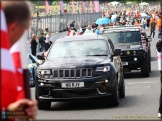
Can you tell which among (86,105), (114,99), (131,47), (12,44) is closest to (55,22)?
(131,47)

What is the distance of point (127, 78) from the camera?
68.0 feet

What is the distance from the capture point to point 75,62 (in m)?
12.9

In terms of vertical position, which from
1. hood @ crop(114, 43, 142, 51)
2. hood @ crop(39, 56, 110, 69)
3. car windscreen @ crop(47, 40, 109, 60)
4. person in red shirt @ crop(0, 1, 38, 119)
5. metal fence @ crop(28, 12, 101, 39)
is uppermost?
person in red shirt @ crop(0, 1, 38, 119)

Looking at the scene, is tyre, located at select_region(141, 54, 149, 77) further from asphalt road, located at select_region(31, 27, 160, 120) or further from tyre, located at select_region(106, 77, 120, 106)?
tyre, located at select_region(106, 77, 120, 106)

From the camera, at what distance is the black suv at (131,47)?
20.7 metres

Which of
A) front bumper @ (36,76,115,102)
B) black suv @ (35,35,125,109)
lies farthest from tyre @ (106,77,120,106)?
front bumper @ (36,76,115,102)

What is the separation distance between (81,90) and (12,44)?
901 cm

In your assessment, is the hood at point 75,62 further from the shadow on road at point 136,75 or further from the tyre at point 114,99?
the shadow on road at point 136,75

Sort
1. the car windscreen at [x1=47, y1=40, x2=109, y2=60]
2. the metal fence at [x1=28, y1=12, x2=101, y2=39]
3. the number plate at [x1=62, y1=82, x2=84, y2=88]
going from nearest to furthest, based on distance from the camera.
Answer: the number plate at [x1=62, y1=82, x2=84, y2=88] → the car windscreen at [x1=47, y1=40, x2=109, y2=60] → the metal fence at [x1=28, y1=12, x2=101, y2=39]

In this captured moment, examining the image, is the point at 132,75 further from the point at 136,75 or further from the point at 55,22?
the point at 55,22

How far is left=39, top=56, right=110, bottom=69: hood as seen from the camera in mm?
12789

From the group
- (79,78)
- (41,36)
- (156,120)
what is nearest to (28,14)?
(156,120)

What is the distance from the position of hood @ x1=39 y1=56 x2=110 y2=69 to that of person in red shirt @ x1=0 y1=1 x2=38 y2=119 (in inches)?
363

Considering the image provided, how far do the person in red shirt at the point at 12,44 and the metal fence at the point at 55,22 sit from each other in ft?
110
